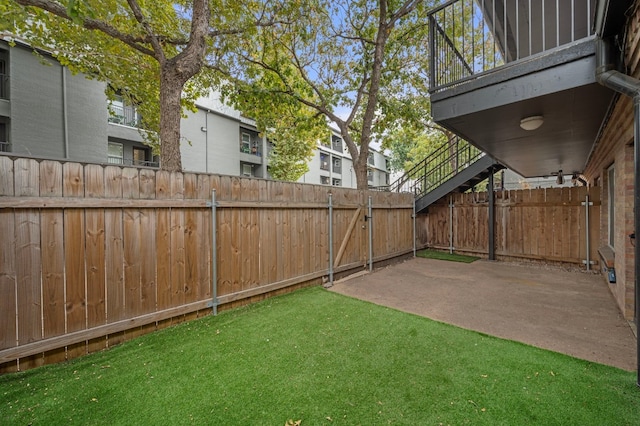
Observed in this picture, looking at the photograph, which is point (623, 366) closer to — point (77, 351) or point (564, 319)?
point (564, 319)

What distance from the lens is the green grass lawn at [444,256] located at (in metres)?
8.34

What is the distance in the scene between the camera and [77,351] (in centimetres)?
292

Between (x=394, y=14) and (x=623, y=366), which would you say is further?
(x=394, y=14)

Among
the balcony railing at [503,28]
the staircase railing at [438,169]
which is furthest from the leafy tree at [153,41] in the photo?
the staircase railing at [438,169]

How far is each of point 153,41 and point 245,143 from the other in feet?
45.6

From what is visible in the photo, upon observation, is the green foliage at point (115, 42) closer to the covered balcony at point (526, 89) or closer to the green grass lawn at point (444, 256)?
the covered balcony at point (526, 89)

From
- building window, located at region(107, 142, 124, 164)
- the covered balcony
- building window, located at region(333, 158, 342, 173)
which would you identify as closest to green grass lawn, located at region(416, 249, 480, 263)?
the covered balcony

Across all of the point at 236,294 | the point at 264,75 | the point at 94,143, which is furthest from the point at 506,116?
the point at 94,143

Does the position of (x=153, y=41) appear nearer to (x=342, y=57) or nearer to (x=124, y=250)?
(x=124, y=250)

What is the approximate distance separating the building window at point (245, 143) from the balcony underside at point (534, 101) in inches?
593

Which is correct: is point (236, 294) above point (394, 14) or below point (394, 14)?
below

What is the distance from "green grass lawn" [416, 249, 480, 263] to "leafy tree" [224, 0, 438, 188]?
310 cm

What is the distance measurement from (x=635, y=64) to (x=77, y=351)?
5.83 metres

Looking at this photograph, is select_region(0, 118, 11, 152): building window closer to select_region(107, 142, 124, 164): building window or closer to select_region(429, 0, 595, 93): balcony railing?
select_region(107, 142, 124, 164): building window
